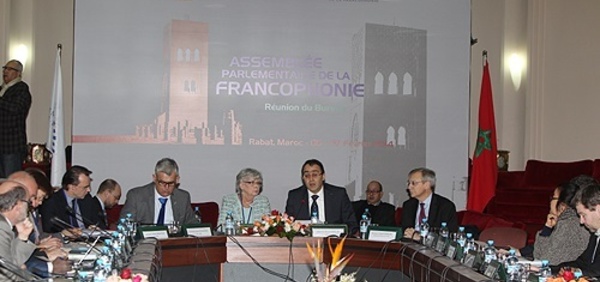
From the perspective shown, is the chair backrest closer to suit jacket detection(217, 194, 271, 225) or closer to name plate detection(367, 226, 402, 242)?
name plate detection(367, 226, 402, 242)

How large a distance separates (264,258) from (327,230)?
0.47 metres

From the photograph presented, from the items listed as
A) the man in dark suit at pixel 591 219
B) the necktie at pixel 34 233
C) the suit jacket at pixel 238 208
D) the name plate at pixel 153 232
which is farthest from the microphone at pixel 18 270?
the suit jacket at pixel 238 208

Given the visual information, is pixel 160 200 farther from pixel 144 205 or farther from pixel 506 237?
pixel 506 237

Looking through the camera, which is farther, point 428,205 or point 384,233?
point 428,205

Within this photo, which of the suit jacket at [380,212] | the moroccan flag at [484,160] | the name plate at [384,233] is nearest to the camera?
the name plate at [384,233]

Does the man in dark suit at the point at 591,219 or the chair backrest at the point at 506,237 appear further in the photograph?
the chair backrest at the point at 506,237

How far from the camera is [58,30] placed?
36.5 feet

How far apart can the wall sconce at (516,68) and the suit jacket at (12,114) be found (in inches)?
241

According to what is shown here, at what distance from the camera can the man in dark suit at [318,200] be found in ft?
24.4

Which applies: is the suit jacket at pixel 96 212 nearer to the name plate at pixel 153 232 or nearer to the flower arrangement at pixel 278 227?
the name plate at pixel 153 232

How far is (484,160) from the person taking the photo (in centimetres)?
1038

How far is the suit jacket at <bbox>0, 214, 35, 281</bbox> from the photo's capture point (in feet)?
13.1

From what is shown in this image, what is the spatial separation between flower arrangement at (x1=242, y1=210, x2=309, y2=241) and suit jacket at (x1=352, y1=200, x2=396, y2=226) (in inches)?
77.6

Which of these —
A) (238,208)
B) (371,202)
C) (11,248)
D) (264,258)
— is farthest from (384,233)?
(371,202)
